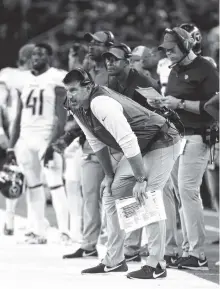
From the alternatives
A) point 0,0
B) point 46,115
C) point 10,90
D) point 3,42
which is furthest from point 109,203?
point 0,0

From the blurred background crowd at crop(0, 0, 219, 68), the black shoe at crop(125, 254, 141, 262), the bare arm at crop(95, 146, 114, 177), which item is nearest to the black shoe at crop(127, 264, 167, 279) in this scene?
the bare arm at crop(95, 146, 114, 177)

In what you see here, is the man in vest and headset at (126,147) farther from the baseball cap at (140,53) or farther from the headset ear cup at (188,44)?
the baseball cap at (140,53)

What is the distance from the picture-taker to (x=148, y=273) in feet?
20.8

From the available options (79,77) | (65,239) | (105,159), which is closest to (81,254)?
(65,239)

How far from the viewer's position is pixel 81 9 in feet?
53.0

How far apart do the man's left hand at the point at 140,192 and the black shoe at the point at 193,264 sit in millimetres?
884

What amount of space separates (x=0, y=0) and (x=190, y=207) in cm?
1007

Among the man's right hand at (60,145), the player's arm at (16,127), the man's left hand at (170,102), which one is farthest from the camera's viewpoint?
the player's arm at (16,127)

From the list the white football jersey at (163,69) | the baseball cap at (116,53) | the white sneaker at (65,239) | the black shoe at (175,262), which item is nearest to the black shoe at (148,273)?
the black shoe at (175,262)

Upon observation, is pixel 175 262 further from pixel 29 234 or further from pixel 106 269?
pixel 29 234

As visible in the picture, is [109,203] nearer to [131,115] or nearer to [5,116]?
[131,115]

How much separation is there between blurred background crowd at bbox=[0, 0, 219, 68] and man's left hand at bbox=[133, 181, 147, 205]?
8858 millimetres

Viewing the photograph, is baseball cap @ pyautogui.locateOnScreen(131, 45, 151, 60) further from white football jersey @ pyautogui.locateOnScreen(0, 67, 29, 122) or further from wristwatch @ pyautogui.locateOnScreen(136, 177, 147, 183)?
wristwatch @ pyautogui.locateOnScreen(136, 177, 147, 183)

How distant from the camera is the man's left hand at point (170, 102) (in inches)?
264
